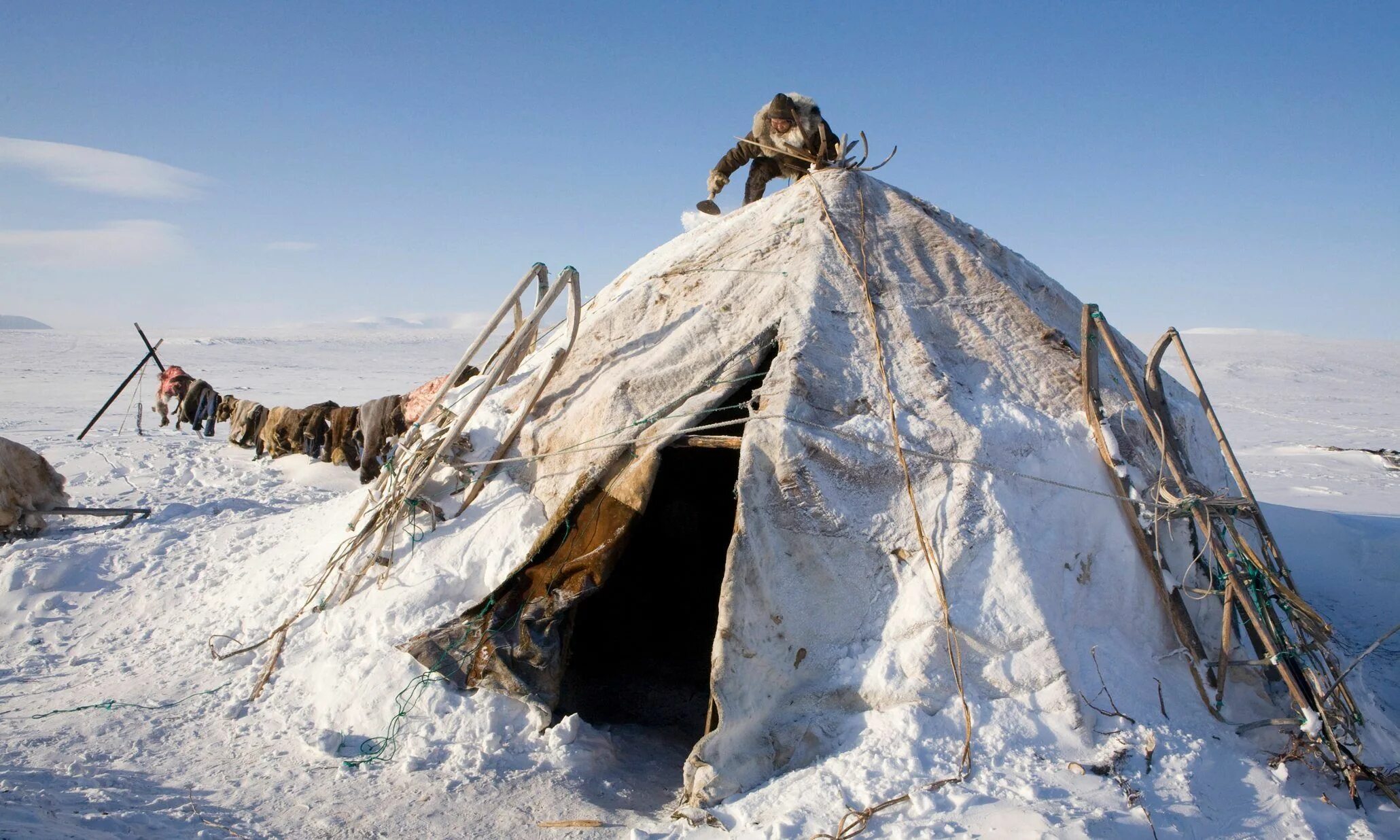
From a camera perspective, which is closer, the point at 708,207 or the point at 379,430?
the point at 708,207

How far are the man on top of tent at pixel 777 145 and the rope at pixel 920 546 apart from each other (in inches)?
40.2

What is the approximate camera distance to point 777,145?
5641mm

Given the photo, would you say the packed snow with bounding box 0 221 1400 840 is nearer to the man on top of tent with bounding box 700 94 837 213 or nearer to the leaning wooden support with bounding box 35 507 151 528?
the leaning wooden support with bounding box 35 507 151 528

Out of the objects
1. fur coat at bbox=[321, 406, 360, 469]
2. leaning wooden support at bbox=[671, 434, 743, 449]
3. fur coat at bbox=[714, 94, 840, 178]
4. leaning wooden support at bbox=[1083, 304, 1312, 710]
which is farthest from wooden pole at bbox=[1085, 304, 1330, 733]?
fur coat at bbox=[321, 406, 360, 469]

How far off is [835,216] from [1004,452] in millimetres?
1787

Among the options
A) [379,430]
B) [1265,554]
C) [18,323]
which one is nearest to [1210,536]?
[1265,554]

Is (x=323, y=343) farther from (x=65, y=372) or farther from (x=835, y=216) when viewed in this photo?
(x=835, y=216)

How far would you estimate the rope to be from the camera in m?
2.81

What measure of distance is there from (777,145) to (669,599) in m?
3.10

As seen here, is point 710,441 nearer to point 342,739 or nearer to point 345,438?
point 342,739

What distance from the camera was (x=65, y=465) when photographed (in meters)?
8.67

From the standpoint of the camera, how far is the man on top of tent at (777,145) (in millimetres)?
5531

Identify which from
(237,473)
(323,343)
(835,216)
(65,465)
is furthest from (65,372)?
(835,216)

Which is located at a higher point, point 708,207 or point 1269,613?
point 708,207
